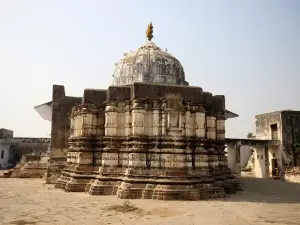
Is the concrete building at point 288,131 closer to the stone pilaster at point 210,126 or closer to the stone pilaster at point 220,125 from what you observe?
the stone pilaster at point 220,125

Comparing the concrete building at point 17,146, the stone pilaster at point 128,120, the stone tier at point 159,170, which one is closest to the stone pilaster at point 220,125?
the stone tier at point 159,170

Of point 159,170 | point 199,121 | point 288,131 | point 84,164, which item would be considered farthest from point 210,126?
point 288,131

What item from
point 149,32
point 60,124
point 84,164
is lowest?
point 84,164

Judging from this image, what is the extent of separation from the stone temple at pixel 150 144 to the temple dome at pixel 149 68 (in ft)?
12.0

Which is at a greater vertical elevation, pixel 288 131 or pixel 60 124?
pixel 288 131

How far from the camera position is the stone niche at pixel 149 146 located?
10.6 m

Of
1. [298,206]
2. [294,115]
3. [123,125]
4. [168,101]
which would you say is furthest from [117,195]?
[294,115]

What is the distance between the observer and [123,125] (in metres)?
11.9

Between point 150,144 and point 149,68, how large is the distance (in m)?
5.90

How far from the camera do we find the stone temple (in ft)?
34.9

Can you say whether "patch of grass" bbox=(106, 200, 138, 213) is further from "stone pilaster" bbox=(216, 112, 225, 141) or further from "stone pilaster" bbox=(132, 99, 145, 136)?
"stone pilaster" bbox=(216, 112, 225, 141)

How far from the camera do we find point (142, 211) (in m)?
8.08

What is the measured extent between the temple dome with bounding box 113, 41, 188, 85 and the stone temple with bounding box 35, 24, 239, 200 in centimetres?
364

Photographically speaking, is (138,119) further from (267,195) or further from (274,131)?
(274,131)
